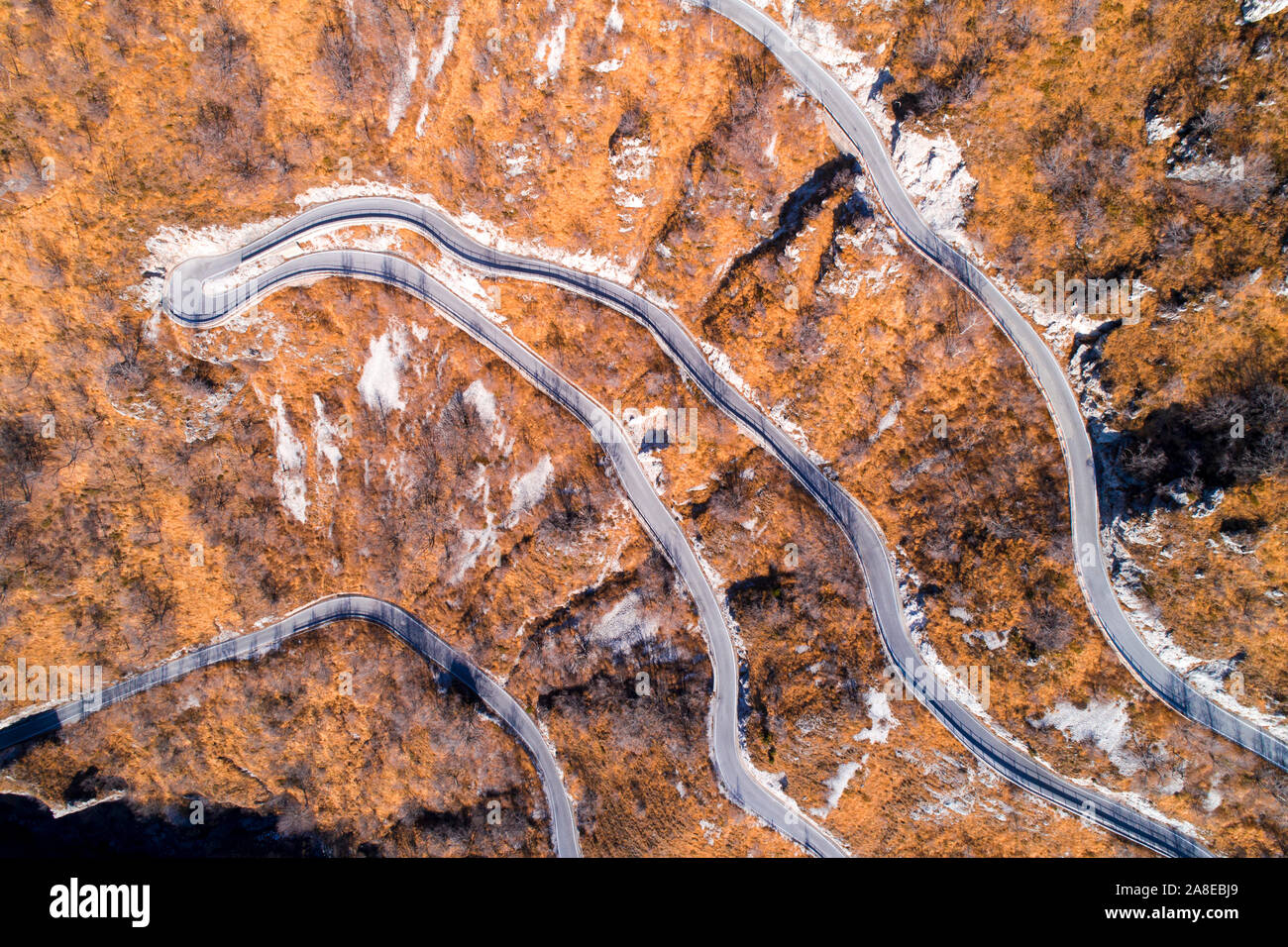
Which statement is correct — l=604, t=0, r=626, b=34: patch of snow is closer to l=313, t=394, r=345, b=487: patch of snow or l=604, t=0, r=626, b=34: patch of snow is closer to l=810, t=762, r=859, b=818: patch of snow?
l=313, t=394, r=345, b=487: patch of snow

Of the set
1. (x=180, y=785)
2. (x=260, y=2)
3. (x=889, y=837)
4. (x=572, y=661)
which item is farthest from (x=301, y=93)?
(x=889, y=837)

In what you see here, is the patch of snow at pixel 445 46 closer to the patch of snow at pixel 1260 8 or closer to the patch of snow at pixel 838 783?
the patch of snow at pixel 1260 8

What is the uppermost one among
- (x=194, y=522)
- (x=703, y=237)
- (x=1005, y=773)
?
(x=703, y=237)

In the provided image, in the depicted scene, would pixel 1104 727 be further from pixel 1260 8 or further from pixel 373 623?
pixel 373 623

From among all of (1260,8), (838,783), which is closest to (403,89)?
(1260,8)

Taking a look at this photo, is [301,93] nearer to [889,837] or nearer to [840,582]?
[840,582]
